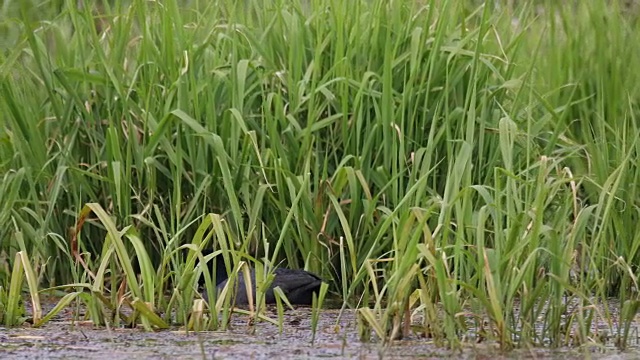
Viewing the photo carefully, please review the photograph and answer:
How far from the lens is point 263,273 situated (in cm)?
374

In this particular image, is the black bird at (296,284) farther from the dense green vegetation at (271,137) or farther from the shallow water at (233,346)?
the shallow water at (233,346)

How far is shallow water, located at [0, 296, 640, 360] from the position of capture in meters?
3.18

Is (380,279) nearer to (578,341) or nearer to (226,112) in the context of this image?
(226,112)

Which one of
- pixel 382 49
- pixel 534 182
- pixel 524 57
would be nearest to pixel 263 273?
pixel 534 182

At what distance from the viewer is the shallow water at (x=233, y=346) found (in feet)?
10.4

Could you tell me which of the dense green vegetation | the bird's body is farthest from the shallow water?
the dense green vegetation

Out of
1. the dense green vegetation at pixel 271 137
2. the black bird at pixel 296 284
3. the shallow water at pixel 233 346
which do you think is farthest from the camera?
the dense green vegetation at pixel 271 137

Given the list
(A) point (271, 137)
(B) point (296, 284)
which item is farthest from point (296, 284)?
(A) point (271, 137)

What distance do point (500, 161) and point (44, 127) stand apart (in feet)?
5.03

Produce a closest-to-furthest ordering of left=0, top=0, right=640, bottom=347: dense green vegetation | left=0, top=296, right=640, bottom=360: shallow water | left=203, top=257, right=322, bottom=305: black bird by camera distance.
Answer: left=0, top=296, right=640, bottom=360: shallow water → left=203, top=257, right=322, bottom=305: black bird → left=0, top=0, right=640, bottom=347: dense green vegetation

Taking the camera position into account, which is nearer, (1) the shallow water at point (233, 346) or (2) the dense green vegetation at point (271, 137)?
(1) the shallow water at point (233, 346)

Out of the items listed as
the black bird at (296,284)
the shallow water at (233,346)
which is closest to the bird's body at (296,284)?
the black bird at (296,284)

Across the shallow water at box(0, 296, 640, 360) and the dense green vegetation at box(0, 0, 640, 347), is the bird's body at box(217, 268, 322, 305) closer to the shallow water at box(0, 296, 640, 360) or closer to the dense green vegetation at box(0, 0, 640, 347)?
the dense green vegetation at box(0, 0, 640, 347)

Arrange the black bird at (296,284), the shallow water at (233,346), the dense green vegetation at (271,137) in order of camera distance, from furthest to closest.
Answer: the dense green vegetation at (271,137), the black bird at (296,284), the shallow water at (233,346)
